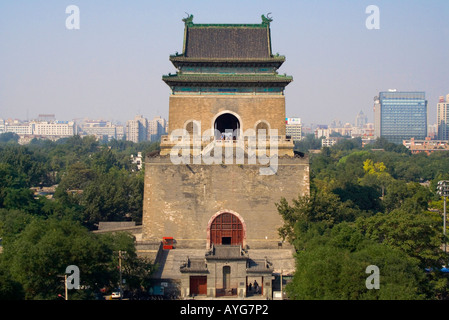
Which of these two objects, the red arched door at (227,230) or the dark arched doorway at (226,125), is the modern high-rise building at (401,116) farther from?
the red arched door at (227,230)

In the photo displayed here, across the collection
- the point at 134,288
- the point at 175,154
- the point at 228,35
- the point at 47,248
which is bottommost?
the point at 134,288

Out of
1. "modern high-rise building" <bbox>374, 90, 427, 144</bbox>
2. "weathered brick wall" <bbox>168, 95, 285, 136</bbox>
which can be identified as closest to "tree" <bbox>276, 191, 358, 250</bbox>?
"weathered brick wall" <bbox>168, 95, 285, 136</bbox>

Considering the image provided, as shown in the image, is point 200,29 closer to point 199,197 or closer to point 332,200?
point 199,197

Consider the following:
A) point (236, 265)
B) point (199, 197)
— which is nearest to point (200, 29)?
point (199, 197)

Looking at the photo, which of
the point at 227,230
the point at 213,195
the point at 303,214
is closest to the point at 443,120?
the point at 303,214

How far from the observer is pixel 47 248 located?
2184 centimetres

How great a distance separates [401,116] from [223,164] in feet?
519

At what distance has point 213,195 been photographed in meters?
29.5

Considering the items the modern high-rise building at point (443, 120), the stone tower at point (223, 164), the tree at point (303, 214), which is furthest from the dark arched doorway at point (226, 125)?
the modern high-rise building at point (443, 120)

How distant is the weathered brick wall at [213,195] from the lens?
29.4 m

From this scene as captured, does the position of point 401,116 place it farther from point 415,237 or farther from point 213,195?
point 415,237

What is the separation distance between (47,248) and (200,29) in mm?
16154

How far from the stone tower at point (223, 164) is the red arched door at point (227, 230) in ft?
0.16
